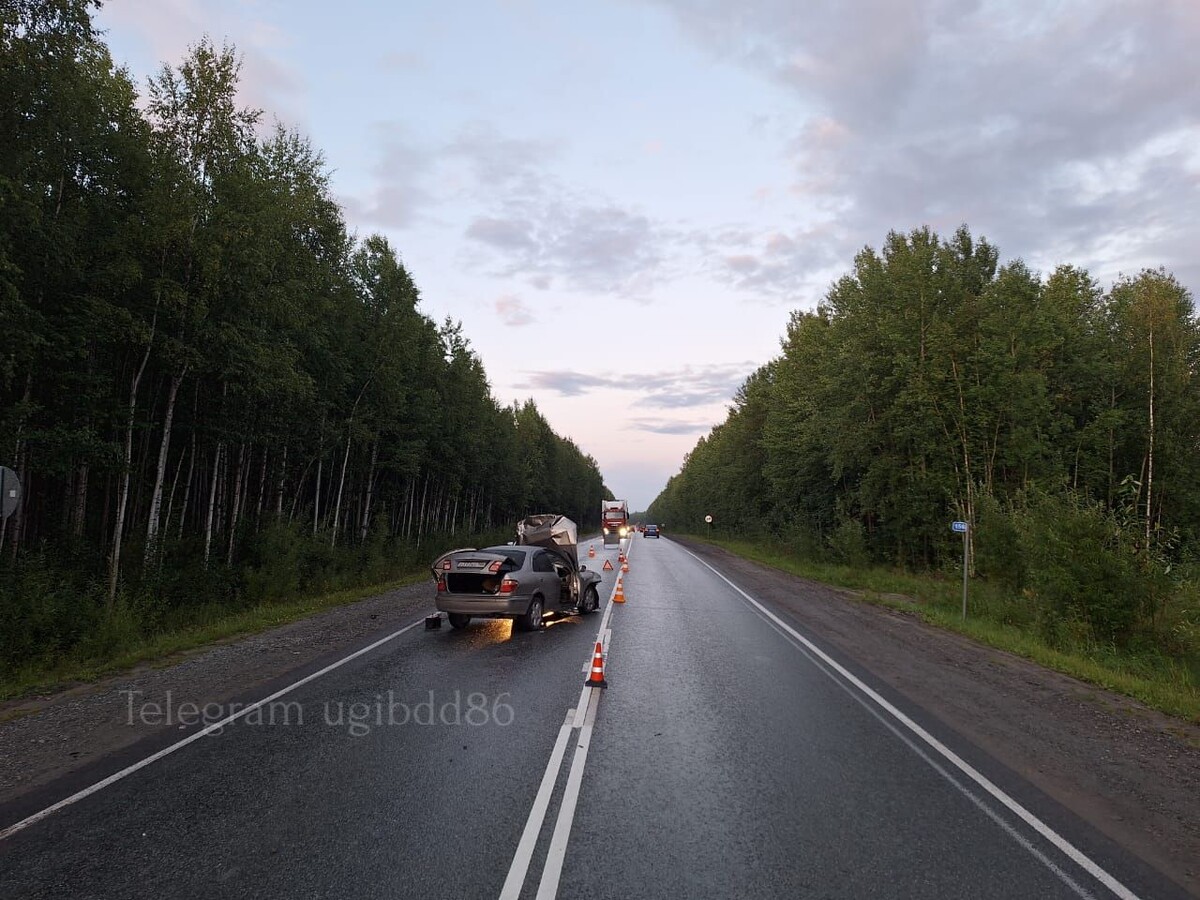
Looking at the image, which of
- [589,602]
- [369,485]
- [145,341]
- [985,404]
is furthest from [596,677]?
[985,404]

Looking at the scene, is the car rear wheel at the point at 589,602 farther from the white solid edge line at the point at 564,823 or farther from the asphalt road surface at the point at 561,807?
the white solid edge line at the point at 564,823

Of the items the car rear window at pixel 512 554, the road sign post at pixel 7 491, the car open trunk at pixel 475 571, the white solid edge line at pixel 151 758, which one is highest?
the road sign post at pixel 7 491

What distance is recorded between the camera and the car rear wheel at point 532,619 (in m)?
12.6

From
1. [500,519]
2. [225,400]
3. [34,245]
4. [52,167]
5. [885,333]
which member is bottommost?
[500,519]

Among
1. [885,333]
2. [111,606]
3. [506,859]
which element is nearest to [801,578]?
[885,333]

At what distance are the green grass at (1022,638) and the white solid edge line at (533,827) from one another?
311 inches

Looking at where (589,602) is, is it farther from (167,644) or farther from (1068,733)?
(1068,733)

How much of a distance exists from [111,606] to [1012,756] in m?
14.9

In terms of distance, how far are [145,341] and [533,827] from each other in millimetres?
13864

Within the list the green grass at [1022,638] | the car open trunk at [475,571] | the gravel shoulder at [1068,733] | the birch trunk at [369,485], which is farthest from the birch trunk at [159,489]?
the green grass at [1022,638]

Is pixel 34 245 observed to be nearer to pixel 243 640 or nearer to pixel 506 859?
pixel 243 640

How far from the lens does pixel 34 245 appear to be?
12.0 metres

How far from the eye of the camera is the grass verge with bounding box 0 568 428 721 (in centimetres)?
859

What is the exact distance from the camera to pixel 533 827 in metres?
4.43
